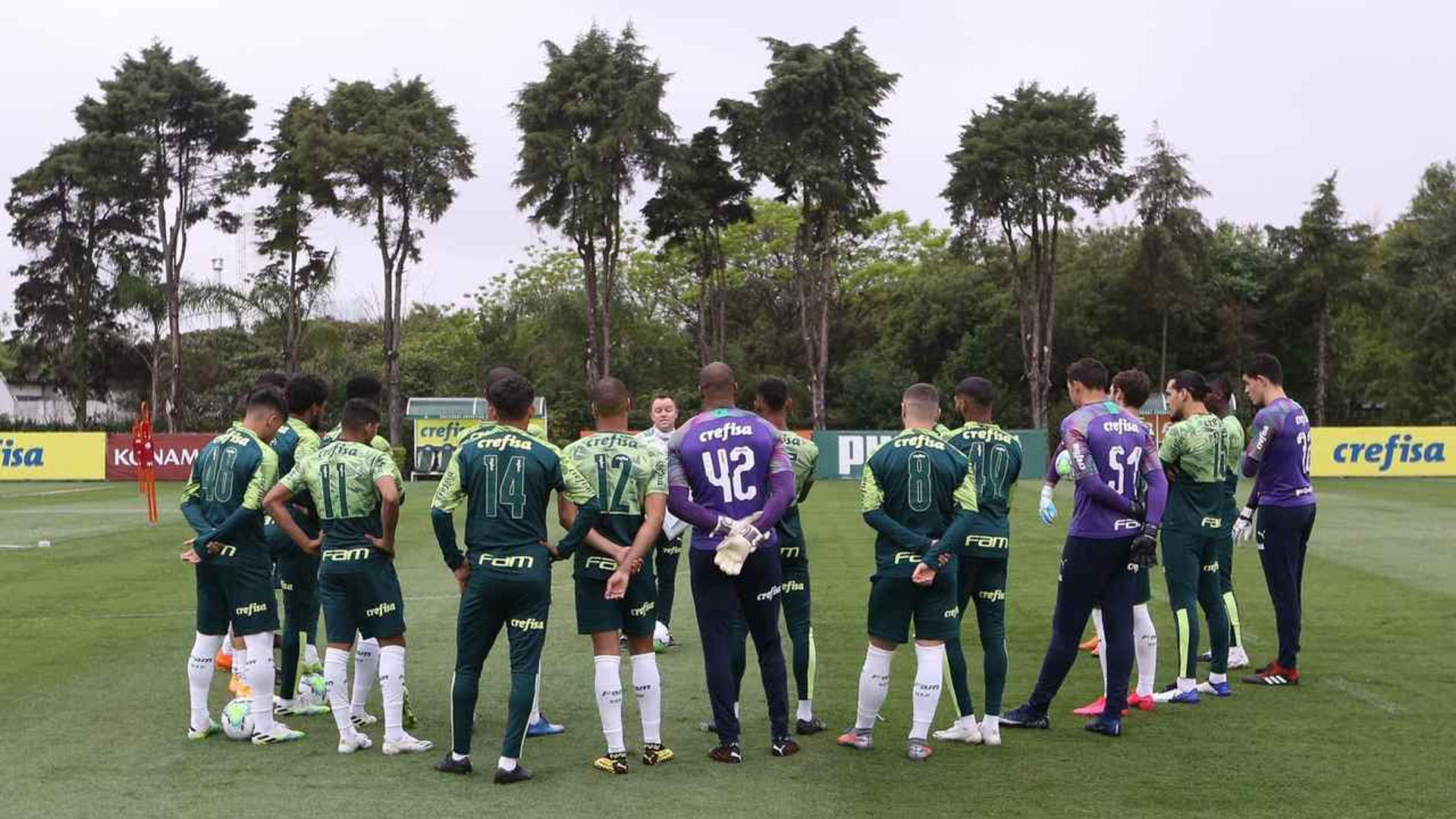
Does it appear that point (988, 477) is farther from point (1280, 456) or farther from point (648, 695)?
point (1280, 456)

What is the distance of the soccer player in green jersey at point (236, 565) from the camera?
26.8ft

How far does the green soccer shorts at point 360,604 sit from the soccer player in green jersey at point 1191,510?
524 centimetres

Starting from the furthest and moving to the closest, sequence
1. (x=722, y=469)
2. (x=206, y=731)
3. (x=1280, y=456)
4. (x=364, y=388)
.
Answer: (x=1280, y=456) → (x=364, y=388) → (x=206, y=731) → (x=722, y=469)

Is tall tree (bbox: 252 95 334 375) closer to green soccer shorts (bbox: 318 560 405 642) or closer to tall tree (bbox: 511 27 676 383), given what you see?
tall tree (bbox: 511 27 676 383)

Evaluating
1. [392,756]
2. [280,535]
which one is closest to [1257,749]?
[392,756]

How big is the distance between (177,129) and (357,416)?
51179mm

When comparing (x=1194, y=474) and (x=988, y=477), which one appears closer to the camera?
(x=988, y=477)

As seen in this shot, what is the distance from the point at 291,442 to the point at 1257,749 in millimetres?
6414

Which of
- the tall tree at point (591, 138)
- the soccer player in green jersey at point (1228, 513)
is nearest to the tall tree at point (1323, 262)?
the tall tree at point (591, 138)

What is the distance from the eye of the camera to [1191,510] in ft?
30.8

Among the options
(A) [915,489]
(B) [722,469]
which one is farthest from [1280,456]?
(B) [722,469]

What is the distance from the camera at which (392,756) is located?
779 cm

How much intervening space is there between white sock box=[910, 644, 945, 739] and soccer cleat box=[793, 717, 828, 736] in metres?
0.82

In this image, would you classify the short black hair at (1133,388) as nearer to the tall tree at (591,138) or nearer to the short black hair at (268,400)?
the short black hair at (268,400)
